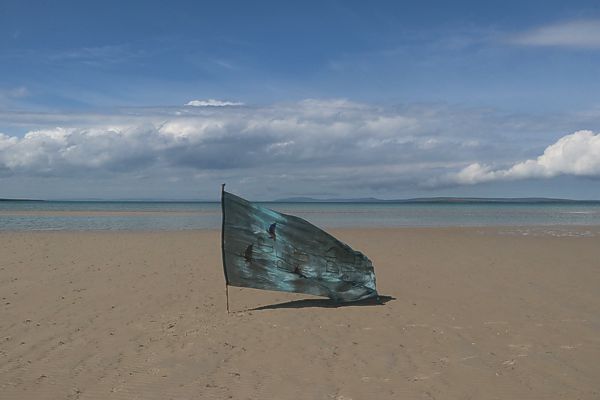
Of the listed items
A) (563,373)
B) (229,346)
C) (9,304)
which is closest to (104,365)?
(229,346)

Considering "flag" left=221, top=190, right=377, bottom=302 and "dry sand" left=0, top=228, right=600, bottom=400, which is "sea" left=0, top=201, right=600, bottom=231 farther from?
"flag" left=221, top=190, right=377, bottom=302

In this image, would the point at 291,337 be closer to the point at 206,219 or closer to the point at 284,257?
the point at 284,257

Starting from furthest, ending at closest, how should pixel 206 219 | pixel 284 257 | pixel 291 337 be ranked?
1. pixel 206 219
2. pixel 284 257
3. pixel 291 337

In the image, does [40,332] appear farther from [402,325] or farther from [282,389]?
[402,325]

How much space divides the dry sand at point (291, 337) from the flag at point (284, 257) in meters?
0.43

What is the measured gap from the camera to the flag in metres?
8.90

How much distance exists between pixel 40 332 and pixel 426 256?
12.2 metres

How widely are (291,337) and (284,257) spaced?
2.17m

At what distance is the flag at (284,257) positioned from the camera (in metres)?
8.90

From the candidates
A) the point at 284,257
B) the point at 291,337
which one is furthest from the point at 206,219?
the point at 291,337

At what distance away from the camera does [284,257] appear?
30.0ft

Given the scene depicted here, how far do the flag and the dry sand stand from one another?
1.41 ft

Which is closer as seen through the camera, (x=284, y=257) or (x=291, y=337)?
(x=291, y=337)

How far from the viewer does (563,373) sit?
19.0 feet
